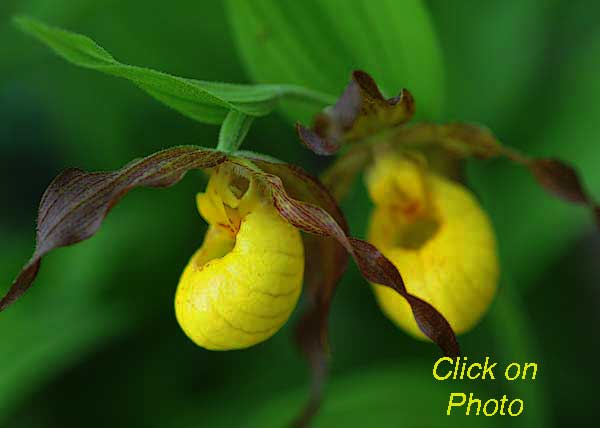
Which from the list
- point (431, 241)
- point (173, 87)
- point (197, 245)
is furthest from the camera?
point (197, 245)

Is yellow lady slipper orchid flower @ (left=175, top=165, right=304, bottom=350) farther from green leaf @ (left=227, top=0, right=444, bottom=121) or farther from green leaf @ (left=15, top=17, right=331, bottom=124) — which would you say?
green leaf @ (left=227, top=0, right=444, bottom=121)

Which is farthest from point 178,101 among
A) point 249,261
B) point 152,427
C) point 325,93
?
point 152,427

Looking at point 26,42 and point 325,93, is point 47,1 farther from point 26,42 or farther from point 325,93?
point 325,93

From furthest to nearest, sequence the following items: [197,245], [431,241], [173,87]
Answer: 1. [197,245]
2. [431,241]
3. [173,87]

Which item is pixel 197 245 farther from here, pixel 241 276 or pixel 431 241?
pixel 241 276

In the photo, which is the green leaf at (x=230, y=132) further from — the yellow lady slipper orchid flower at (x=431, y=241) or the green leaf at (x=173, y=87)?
the yellow lady slipper orchid flower at (x=431, y=241)

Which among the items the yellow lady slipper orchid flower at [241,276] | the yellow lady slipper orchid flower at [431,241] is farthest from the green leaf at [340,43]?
the yellow lady slipper orchid flower at [241,276]

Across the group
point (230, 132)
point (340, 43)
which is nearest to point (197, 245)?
point (340, 43)
